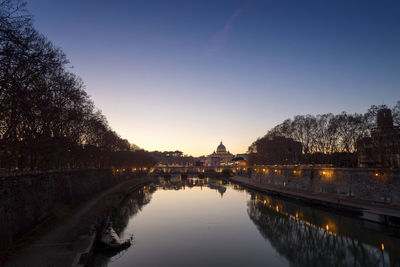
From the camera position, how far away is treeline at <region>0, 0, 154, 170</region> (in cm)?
1028

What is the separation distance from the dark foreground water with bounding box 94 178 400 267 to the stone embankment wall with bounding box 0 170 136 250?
590 cm

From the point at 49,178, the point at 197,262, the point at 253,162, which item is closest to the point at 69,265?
the point at 197,262

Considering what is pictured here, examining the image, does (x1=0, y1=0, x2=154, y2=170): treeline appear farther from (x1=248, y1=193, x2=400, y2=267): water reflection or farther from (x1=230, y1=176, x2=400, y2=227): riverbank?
(x1=230, y1=176, x2=400, y2=227): riverbank

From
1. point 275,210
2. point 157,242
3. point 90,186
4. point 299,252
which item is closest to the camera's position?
point 299,252

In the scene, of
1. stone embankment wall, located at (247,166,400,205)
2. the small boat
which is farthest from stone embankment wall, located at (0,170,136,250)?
stone embankment wall, located at (247,166,400,205)

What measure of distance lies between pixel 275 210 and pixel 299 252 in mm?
20155

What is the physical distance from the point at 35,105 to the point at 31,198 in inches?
403

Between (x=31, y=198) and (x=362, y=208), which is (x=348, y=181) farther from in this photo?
(x=31, y=198)

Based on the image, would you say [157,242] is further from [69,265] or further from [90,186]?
[90,186]

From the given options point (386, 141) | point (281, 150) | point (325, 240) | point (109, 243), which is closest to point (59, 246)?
point (109, 243)

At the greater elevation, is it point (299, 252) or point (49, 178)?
point (49, 178)

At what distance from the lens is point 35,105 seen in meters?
16.3

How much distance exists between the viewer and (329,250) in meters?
23.8

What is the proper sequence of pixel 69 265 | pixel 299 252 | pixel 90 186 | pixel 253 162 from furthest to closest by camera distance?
pixel 253 162 < pixel 90 186 < pixel 299 252 < pixel 69 265
